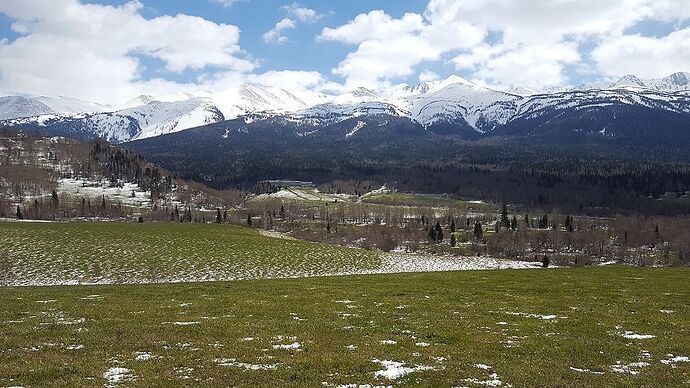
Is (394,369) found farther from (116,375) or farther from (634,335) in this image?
(634,335)

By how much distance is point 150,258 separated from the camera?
7050cm

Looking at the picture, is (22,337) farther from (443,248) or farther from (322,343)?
(443,248)

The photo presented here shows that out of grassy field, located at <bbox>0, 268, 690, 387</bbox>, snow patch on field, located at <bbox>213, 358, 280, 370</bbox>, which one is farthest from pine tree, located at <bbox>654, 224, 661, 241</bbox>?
snow patch on field, located at <bbox>213, 358, 280, 370</bbox>

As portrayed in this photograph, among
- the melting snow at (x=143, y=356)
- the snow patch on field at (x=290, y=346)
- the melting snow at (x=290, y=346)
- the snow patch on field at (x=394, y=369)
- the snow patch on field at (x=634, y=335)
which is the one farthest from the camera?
the snow patch on field at (x=634, y=335)

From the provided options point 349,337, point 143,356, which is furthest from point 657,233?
point 143,356

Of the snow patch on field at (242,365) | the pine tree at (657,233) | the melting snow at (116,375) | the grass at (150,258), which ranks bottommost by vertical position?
the pine tree at (657,233)

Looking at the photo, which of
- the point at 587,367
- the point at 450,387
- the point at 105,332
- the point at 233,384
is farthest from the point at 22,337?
the point at 587,367

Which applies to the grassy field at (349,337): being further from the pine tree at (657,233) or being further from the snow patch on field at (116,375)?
the pine tree at (657,233)

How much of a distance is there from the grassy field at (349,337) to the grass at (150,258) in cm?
2047

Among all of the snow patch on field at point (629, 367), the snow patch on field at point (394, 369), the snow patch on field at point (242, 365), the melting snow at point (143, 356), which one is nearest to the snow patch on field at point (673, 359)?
the snow patch on field at point (629, 367)

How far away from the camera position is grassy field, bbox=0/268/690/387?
17.9m

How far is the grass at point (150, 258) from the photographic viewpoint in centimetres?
6147

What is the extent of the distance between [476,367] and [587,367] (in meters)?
4.77

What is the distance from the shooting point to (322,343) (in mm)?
22938
